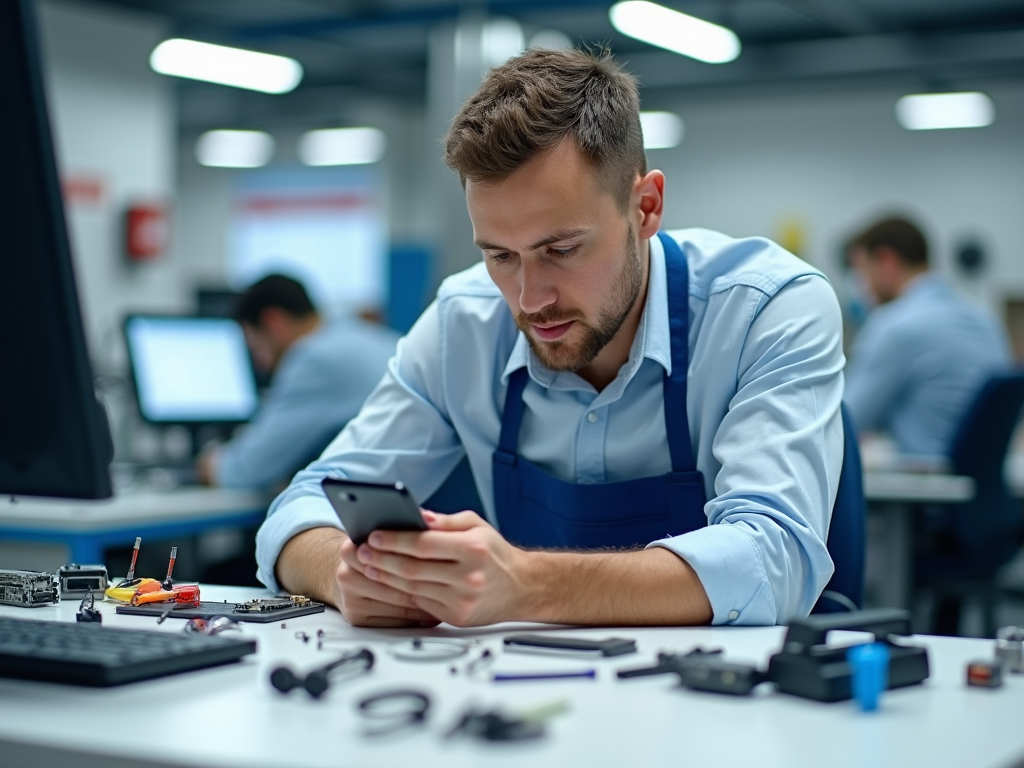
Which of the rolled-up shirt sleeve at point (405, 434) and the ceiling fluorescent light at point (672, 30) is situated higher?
the ceiling fluorescent light at point (672, 30)

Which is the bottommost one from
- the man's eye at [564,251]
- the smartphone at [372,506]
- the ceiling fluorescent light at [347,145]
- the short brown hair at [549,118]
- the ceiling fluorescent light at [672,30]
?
the smartphone at [372,506]

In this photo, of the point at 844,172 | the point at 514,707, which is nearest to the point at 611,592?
the point at 514,707

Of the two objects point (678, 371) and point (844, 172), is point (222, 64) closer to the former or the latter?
point (844, 172)

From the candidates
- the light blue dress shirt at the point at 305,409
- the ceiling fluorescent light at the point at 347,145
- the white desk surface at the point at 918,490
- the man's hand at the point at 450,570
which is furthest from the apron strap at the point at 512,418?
the ceiling fluorescent light at the point at 347,145

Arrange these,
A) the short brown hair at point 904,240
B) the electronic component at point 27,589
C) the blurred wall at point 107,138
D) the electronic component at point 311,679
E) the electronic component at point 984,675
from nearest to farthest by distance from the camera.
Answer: the electronic component at point 311,679 < the electronic component at point 984,675 < the electronic component at point 27,589 < the short brown hair at point 904,240 < the blurred wall at point 107,138

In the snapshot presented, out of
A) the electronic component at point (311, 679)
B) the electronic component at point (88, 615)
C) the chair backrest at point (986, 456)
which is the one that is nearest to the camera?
the electronic component at point (311, 679)

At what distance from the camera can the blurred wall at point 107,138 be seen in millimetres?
7586

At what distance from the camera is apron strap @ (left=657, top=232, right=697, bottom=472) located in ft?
5.63

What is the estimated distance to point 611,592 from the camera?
1.34 metres

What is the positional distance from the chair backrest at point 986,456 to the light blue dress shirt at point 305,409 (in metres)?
1.90

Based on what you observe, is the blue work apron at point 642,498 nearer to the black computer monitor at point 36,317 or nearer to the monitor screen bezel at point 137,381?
the black computer monitor at point 36,317

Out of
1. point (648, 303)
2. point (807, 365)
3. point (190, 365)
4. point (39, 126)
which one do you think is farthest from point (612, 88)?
point (190, 365)

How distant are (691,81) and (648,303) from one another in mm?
9345

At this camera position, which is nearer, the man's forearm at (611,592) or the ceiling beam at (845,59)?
the man's forearm at (611,592)
